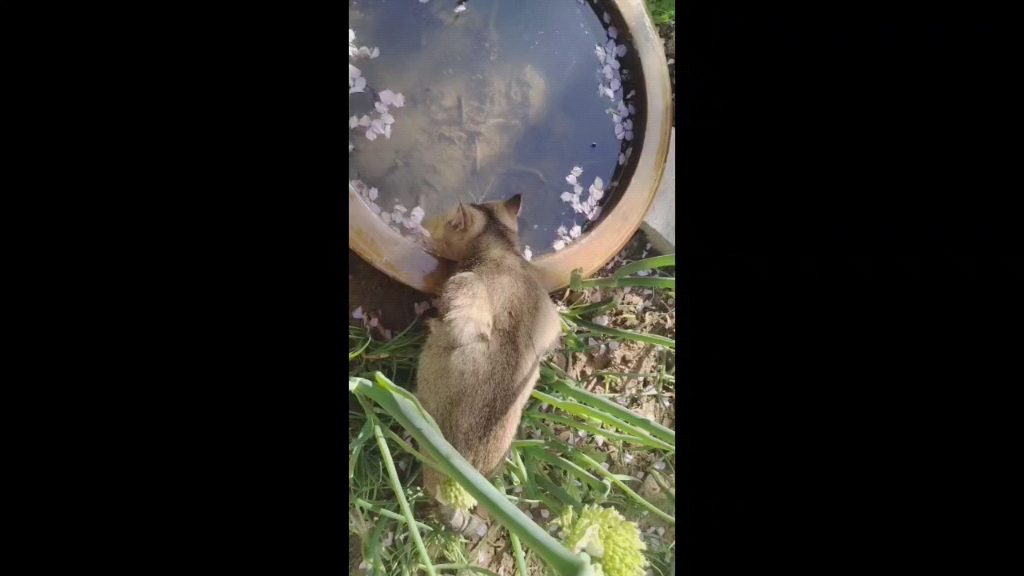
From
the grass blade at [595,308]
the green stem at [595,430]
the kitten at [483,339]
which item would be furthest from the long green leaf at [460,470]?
the grass blade at [595,308]

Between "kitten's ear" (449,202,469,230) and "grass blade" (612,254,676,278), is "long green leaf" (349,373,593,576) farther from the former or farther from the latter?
"grass blade" (612,254,676,278)

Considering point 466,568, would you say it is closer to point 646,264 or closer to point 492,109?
point 646,264

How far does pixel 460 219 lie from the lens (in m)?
1.14

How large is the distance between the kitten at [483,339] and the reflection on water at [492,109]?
0.04 metres

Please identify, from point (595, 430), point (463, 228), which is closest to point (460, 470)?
point (595, 430)

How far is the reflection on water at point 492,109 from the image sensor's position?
3.71 feet

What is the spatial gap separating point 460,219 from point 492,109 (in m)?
0.15
